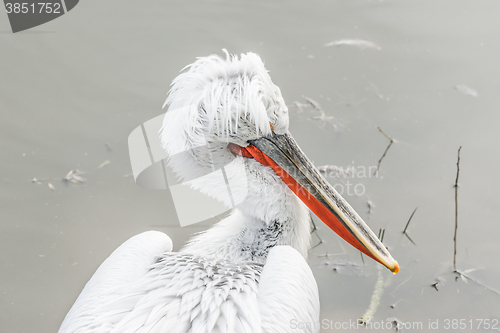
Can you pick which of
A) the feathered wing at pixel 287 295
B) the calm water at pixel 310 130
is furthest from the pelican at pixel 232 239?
the calm water at pixel 310 130

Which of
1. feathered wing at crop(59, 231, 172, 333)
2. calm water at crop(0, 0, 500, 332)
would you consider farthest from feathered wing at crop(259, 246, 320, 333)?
calm water at crop(0, 0, 500, 332)

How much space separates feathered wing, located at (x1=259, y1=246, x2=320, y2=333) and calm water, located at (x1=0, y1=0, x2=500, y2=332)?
2.63ft

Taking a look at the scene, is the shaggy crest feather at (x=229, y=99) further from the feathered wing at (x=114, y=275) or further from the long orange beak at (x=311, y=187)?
the feathered wing at (x=114, y=275)

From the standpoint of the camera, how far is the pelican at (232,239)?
5.40ft

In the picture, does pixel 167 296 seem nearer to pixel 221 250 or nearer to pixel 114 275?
pixel 114 275

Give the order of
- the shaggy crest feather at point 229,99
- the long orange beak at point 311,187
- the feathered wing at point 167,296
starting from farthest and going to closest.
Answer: the long orange beak at point 311,187 < the shaggy crest feather at point 229,99 < the feathered wing at point 167,296

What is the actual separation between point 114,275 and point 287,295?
0.82 meters

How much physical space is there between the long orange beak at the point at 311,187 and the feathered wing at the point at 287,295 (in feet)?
1.03

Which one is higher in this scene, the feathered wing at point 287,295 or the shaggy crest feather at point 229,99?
the shaggy crest feather at point 229,99

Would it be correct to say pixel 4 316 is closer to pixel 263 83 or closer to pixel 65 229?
pixel 65 229

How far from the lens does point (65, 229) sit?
2.99 meters

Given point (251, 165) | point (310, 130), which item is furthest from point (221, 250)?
point (310, 130)

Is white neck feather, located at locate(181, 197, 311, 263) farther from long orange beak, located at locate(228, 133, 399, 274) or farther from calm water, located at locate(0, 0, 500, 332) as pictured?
calm water, located at locate(0, 0, 500, 332)

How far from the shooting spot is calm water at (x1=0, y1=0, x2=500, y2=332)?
8.86 feet
